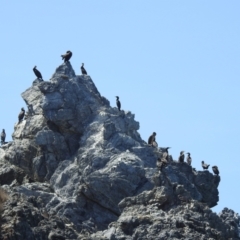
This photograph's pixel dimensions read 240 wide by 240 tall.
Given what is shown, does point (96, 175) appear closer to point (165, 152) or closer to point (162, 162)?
point (162, 162)

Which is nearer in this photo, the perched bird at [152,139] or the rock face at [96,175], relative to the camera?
the rock face at [96,175]

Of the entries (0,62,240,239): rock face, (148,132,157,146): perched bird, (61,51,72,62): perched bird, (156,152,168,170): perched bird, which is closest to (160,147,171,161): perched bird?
(156,152,168,170): perched bird

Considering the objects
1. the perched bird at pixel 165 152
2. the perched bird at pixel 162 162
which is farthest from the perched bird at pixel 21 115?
the perched bird at pixel 162 162

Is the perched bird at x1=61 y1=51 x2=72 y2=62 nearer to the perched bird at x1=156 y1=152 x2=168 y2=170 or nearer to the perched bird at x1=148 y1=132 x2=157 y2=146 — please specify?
the perched bird at x1=148 y1=132 x2=157 y2=146

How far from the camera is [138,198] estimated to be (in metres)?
71.9

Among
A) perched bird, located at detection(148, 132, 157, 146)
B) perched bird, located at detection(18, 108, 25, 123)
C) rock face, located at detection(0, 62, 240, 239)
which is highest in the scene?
perched bird, located at detection(148, 132, 157, 146)

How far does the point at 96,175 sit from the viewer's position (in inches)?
3068

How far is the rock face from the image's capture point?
68.9 m

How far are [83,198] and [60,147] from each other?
625 cm

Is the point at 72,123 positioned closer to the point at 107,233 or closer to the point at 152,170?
the point at 152,170

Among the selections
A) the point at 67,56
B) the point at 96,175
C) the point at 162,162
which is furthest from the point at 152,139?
the point at 162,162

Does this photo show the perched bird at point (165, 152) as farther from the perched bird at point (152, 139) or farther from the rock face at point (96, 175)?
the perched bird at point (152, 139)

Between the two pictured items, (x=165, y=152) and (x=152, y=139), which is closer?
(x=165, y=152)

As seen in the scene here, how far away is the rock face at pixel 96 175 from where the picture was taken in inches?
2714
